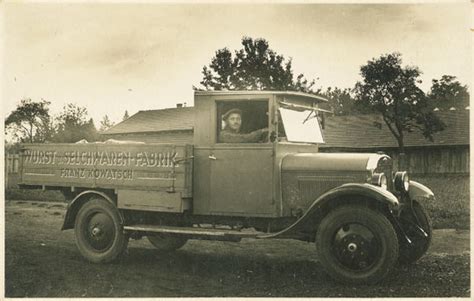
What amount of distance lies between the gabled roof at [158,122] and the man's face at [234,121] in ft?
53.1

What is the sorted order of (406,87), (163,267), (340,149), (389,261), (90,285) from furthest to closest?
(340,149)
(406,87)
(163,267)
(90,285)
(389,261)

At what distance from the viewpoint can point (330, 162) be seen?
215 inches

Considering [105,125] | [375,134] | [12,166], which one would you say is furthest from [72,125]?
[105,125]

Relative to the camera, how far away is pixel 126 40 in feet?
22.2

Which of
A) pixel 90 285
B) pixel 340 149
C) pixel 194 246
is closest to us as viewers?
pixel 90 285

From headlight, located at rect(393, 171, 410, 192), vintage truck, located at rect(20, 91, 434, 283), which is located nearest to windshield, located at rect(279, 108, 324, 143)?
vintage truck, located at rect(20, 91, 434, 283)

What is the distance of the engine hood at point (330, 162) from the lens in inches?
210

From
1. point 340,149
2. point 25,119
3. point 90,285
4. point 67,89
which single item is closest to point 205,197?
point 90,285

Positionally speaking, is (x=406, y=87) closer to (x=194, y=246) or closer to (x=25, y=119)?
(x=194, y=246)

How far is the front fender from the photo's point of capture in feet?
16.0

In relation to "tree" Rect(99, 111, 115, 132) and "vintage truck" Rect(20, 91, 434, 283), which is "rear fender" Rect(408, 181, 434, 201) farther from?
"tree" Rect(99, 111, 115, 132)

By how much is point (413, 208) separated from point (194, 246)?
10.3 feet

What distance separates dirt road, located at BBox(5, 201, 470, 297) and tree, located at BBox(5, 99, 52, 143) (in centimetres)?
162

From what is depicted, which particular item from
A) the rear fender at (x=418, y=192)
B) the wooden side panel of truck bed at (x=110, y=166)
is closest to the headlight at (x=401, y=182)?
the rear fender at (x=418, y=192)
